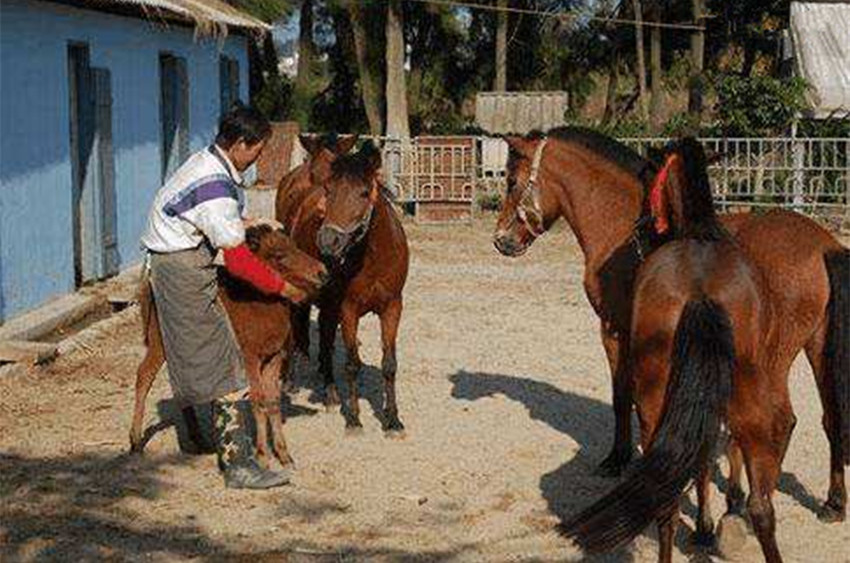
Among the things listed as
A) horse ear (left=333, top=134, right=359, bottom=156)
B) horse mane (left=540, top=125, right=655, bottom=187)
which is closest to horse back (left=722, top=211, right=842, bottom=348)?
horse mane (left=540, top=125, right=655, bottom=187)

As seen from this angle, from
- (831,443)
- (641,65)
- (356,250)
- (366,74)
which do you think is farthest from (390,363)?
(641,65)

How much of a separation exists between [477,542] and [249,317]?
179 cm

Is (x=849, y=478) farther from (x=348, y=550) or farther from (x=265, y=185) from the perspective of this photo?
(x=265, y=185)

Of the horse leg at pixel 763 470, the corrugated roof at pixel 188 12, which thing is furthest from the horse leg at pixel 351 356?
the corrugated roof at pixel 188 12

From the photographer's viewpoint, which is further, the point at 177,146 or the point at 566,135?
the point at 177,146

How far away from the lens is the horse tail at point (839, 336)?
616cm

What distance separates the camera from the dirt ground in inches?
235

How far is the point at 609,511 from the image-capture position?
4645 millimetres

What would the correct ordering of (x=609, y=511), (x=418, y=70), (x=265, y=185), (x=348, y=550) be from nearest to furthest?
(x=609, y=511)
(x=348, y=550)
(x=265, y=185)
(x=418, y=70)

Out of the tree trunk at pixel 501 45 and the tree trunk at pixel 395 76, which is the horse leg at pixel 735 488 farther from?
the tree trunk at pixel 501 45

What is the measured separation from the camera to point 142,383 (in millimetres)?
7461

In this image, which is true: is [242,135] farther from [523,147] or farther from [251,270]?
[523,147]

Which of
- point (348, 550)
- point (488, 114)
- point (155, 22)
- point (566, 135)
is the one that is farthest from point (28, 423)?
point (488, 114)

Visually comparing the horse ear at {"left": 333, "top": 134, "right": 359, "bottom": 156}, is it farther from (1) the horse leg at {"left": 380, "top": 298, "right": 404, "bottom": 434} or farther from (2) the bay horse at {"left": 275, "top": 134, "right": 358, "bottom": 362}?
(1) the horse leg at {"left": 380, "top": 298, "right": 404, "bottom": 434}
